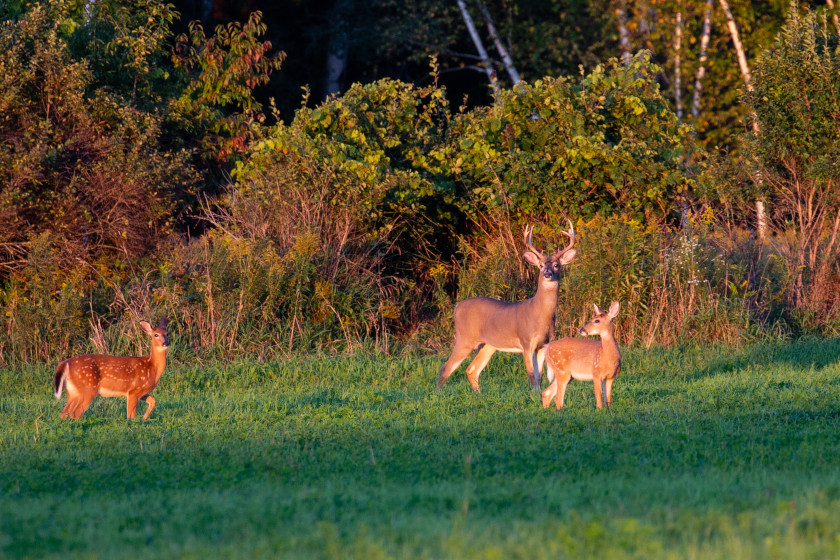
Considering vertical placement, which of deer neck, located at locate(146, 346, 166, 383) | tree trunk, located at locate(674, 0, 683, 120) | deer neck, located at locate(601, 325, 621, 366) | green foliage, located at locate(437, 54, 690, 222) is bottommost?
deer neck, located at locate(146, 346, 166, 383)

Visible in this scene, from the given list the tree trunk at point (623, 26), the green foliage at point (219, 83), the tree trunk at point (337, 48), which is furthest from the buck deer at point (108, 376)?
the tree trunk at point (623, 26)

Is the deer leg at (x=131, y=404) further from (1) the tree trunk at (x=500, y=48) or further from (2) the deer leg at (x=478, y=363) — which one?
(1) the tree trunk at (x=500, y=48)

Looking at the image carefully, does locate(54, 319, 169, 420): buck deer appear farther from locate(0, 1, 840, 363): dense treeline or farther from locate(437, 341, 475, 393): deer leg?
locate(0, 1, 840, 363): dense treeline

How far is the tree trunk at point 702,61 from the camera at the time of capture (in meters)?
23.4

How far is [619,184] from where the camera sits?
601 inches

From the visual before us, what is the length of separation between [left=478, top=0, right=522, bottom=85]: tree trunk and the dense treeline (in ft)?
28.7

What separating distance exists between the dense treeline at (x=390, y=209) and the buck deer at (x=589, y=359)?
4.28 m

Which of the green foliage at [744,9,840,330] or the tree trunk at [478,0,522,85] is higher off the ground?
the tree trunk at [478,0,522,85]

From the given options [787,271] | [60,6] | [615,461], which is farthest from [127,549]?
[60,6]

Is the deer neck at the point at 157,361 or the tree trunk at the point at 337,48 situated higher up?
the tree trunk at the point at 337,48

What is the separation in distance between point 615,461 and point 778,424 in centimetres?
205

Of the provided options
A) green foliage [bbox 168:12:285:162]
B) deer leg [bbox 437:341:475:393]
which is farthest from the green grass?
green foliage [bbox 168:12:285:162]

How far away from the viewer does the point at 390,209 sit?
15859 mm

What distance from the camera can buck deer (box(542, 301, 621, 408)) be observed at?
29.1 ft
